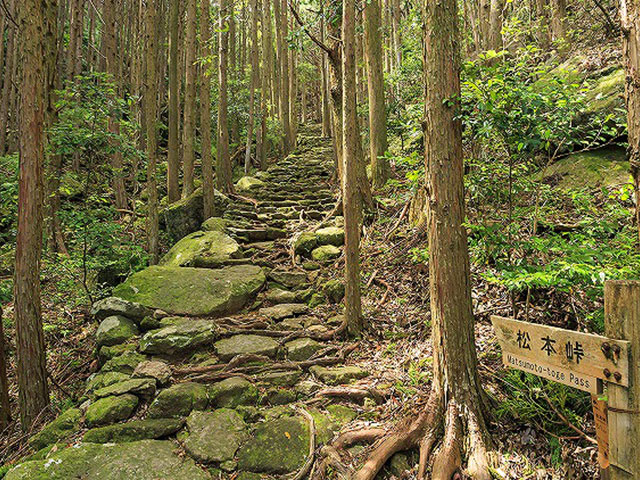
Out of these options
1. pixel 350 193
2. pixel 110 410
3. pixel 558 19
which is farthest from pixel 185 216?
pixel 558 19

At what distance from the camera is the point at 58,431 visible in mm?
3555

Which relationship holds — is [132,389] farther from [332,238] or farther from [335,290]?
[332,238]

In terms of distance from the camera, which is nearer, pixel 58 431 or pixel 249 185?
pixel 58 431

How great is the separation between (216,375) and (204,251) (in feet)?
11.2

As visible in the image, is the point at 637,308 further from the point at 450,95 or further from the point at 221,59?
the point at 221,59

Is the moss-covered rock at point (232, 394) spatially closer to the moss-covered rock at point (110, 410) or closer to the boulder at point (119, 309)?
the moss-covered rock at point (110, 410)

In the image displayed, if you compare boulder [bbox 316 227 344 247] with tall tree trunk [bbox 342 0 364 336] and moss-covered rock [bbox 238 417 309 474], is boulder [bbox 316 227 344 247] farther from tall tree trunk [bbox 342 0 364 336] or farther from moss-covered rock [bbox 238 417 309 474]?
moss-covered rock [bbox 238 417 309 474]

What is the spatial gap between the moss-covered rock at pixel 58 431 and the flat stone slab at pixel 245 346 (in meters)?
1.57

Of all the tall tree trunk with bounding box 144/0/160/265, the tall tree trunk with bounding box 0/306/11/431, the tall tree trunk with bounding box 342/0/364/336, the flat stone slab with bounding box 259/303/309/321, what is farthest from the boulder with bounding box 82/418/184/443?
the tall tree trunk with bounding box 144/0/160/265

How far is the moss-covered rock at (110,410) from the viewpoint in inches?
141

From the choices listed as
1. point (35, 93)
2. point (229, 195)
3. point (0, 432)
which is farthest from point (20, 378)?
point (229, 195)

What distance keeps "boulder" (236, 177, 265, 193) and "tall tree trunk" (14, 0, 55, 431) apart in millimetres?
7066

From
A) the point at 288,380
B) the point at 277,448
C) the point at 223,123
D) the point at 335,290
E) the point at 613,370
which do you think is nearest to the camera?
the point at 613,370

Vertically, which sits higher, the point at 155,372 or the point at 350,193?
the point at 350,193
